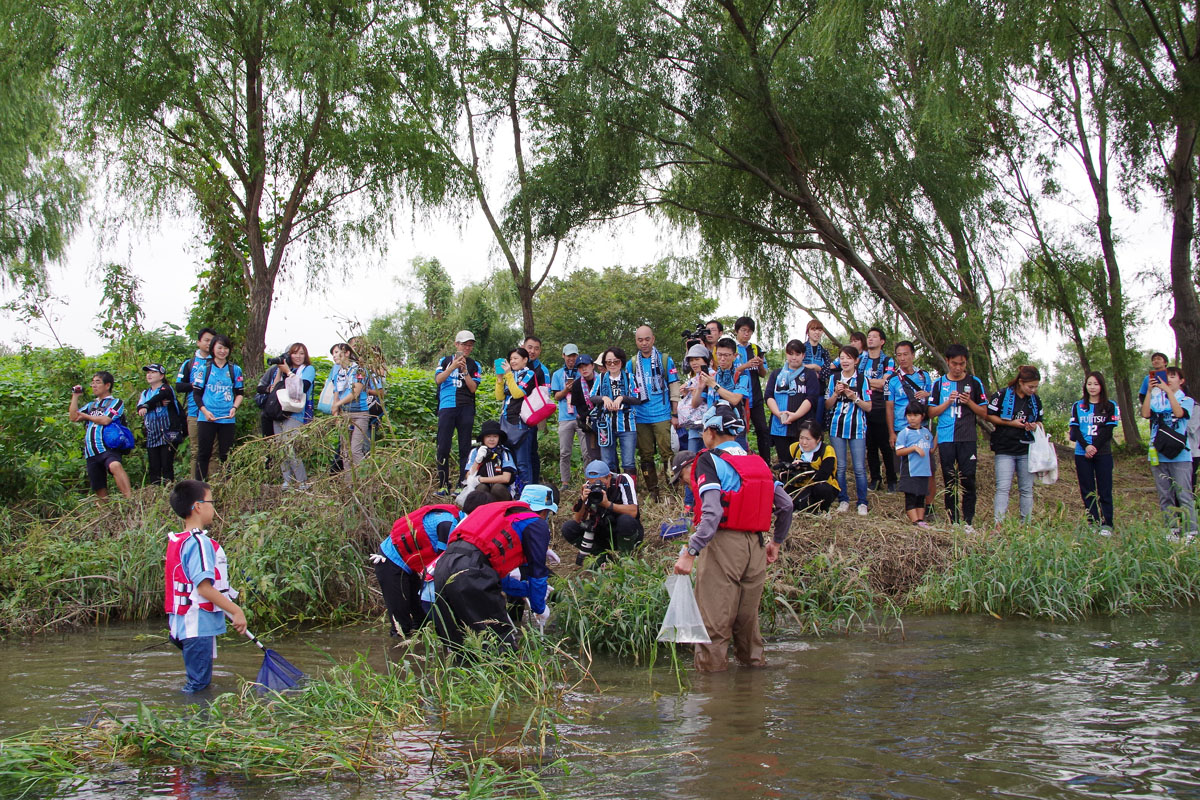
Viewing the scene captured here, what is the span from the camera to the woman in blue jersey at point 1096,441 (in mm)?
10367

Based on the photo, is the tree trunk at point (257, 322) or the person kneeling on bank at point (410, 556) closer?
the person kneeling on bank at point (410, 556)

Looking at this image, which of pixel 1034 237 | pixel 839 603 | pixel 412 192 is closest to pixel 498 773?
pixel 839 603

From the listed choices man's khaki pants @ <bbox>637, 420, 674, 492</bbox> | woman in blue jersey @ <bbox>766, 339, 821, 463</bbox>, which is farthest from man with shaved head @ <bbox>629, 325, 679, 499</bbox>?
woman in blue jersey @ <bbox>766, 339, 821, 463</bbox>

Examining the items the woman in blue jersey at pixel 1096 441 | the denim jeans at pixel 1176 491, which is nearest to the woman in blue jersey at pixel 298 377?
the woman in blue jersey at pixel 1096 441

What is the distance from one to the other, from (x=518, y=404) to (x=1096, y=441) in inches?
258

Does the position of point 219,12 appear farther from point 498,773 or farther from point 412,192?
point 498,773

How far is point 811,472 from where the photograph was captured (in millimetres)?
9898

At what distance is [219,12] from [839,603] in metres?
10.3

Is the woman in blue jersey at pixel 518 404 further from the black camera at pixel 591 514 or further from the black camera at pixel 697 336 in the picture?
the black camera at pixel 591 514

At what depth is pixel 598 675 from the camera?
6715 millimetres

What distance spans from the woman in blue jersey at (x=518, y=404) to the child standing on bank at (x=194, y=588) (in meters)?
5.24

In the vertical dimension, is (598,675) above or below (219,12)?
below

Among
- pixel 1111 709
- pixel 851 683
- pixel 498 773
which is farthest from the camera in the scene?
pixel 851 683

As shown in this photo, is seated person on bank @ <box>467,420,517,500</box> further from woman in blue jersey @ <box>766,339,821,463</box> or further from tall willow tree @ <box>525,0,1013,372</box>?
tall willow tree @ <box>525,0,1013,372</box>
